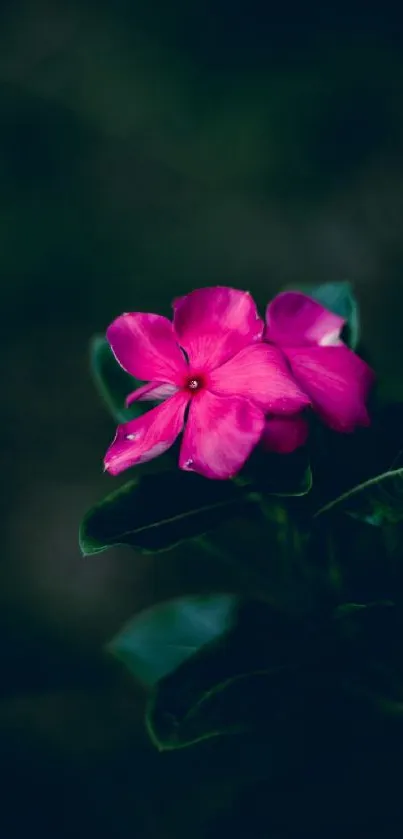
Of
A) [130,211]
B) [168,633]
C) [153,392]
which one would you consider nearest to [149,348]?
[153,392]

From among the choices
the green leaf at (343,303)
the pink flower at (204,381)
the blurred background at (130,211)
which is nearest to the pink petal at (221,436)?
the pink flower at (204,381)

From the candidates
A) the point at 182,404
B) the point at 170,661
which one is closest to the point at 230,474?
the point at 182,404

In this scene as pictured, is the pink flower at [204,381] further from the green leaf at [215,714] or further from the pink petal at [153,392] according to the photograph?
the green leaf at [215,714]

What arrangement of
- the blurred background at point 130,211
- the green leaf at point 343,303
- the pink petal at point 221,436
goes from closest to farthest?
the pink petal at point 221,436, the green leaf at point 343,303, the blurred background at point 130,211

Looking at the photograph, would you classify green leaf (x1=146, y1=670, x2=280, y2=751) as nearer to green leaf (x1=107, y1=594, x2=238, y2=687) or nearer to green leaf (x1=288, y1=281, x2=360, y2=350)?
green leaf (x1=107, y1=594, x2=238, y2=687)

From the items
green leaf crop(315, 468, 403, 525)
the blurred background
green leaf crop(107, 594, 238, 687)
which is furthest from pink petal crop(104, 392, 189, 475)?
the blurred background

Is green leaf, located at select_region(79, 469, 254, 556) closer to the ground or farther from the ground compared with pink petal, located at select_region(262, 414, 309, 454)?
closer to the ground
